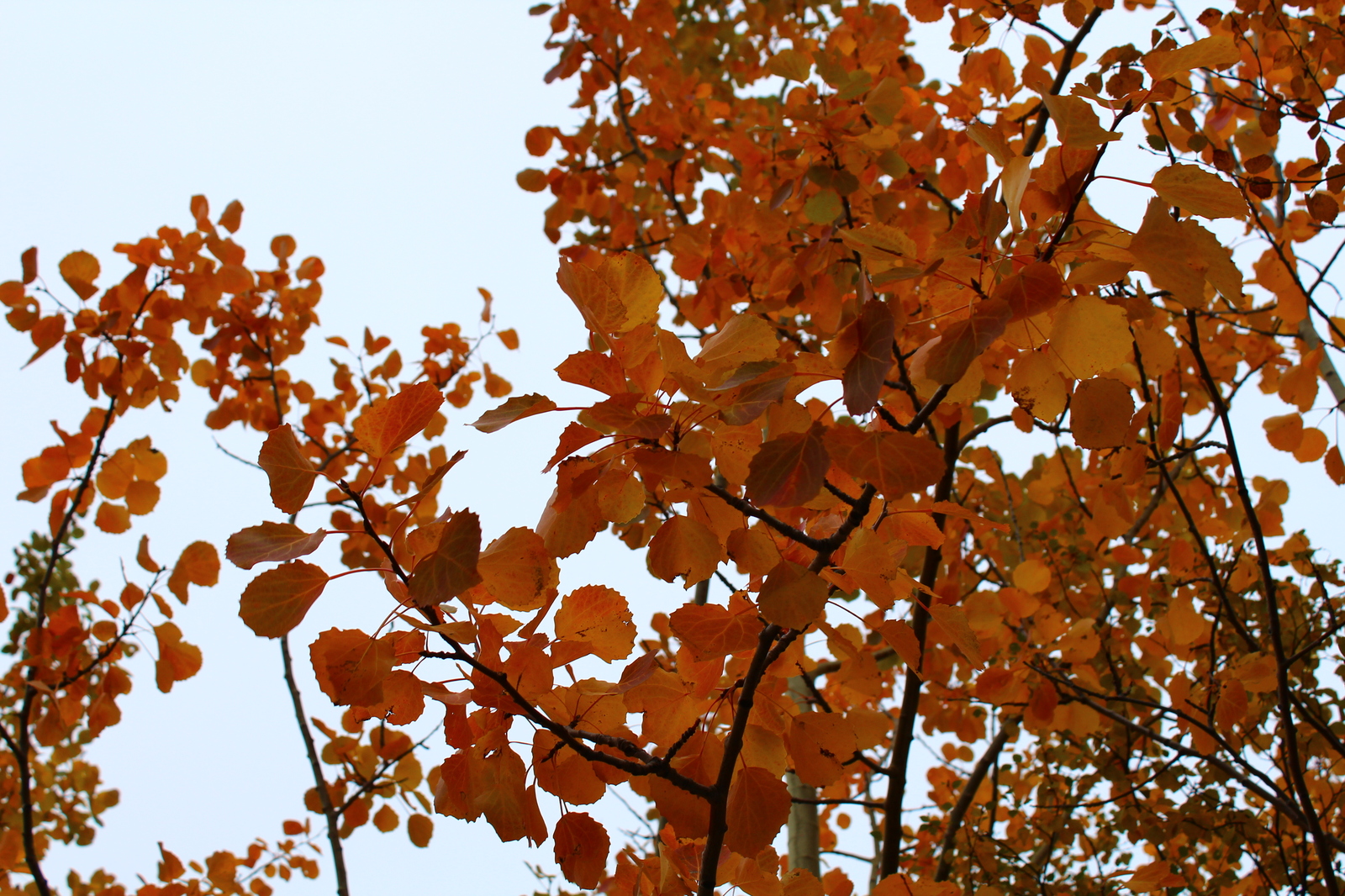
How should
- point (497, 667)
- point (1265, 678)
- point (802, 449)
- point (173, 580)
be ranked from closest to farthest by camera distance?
point (802, 449)
point (497, 667)
point (1265, 678)
point (173, 580)

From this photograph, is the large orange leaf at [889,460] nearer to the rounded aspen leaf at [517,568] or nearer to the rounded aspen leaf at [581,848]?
the rounded aspen leaf at [517,568]

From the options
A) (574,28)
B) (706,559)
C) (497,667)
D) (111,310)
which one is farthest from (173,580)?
(574,28)

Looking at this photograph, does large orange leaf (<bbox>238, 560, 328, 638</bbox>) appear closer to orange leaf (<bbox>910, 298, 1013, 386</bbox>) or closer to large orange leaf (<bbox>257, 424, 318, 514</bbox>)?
large orange leaf (<bbox>257, 424, 318, 514</bbox>)

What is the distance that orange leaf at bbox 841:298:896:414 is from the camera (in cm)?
51

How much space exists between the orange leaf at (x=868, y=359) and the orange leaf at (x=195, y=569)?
4.69ft

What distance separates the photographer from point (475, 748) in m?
0.68

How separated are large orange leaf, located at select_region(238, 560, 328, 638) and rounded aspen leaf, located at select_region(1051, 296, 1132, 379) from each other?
1.78 ft

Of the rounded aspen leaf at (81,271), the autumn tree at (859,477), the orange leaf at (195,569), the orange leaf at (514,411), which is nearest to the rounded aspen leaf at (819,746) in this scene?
the autumn tree at (859,477)

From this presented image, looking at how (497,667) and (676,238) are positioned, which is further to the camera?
(676,238)

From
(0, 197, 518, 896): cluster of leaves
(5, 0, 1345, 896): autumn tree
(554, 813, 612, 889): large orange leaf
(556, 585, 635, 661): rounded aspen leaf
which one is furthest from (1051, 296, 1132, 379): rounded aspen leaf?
(0, 197, 518, 896): cluster of leaves

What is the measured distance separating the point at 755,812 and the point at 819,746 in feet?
0.32

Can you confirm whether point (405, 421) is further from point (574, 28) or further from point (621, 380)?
point (574, 28)

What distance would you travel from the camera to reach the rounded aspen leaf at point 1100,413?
62 cm

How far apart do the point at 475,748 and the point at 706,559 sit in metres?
0.24
